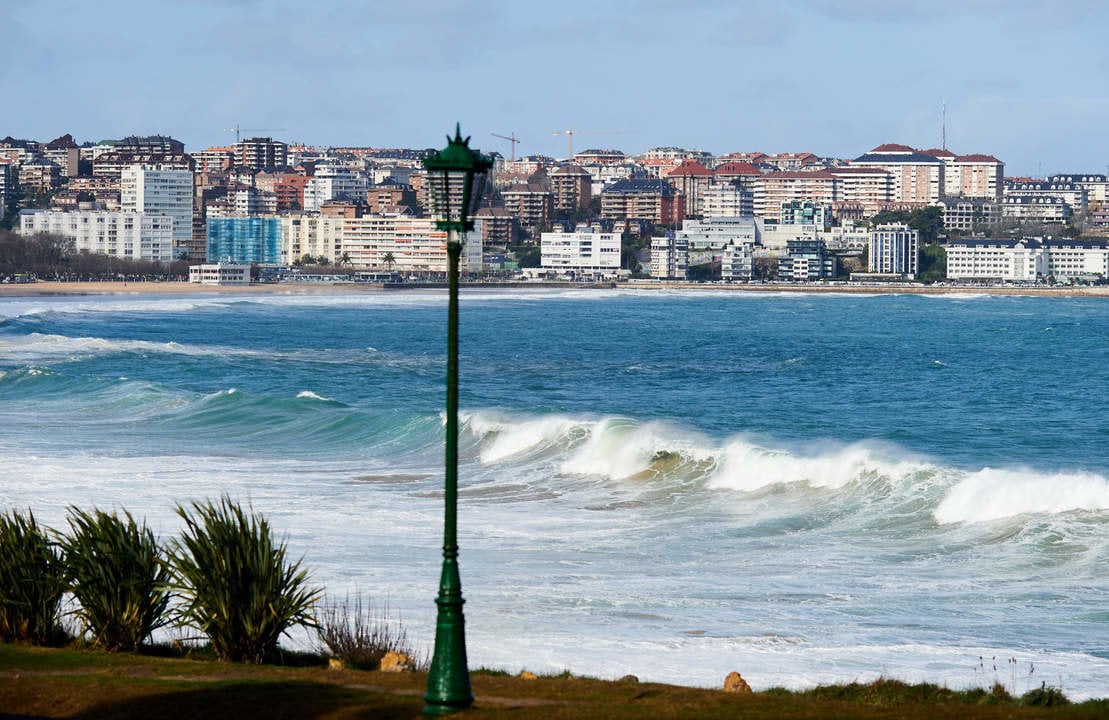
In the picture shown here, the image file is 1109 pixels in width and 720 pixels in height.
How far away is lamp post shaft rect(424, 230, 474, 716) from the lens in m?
9.25

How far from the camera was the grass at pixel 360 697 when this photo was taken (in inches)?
388

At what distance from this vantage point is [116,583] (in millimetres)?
12242

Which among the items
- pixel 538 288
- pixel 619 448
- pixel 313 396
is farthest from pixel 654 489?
pixel 538 288

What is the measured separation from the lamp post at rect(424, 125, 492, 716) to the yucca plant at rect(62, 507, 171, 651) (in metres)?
3.47

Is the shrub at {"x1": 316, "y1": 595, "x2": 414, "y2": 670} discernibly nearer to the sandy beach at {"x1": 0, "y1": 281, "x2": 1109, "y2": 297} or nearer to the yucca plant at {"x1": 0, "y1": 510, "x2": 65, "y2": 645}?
the yucca plant at {"x1": 0, "y1": 510, "x2": 65, "y2": 645}

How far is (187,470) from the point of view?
26.2 m

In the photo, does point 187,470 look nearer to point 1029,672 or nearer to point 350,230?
point 1029,672

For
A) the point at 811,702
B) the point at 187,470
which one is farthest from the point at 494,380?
the point at 811,702

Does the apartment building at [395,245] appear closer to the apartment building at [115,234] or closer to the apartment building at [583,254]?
the apartment building at [583,254]

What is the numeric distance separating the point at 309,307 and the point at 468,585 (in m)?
98.8

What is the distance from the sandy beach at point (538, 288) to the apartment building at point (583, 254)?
25.4 ft

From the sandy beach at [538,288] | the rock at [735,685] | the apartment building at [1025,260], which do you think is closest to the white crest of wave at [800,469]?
the rock at [735,685]

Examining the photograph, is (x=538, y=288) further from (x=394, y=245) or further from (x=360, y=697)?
(x=360, y=697)

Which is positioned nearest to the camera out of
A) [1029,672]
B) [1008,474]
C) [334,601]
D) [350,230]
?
[1029,672]
